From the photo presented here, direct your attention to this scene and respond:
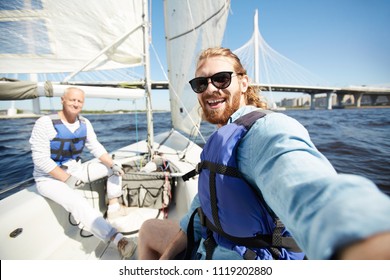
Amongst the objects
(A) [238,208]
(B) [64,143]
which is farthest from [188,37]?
(A) [238,208]

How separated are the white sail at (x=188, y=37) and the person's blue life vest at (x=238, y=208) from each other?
96.5 inches

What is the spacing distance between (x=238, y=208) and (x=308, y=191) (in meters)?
0.40

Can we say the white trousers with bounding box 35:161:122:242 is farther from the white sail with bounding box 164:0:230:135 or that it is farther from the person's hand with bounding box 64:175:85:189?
the white sail with bounding box 164:0:230:135

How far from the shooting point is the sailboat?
185 centimetres

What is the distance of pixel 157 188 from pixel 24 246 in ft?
4.38

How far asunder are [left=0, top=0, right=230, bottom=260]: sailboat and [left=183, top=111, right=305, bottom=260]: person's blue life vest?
120 cm

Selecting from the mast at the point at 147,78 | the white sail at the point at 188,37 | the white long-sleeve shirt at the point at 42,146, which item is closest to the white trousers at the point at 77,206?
the white long-sleeve shirt at the point at 42,146

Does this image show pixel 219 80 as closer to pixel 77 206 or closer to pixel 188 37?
pixel 77 206

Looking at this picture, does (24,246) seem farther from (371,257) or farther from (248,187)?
(371,257)

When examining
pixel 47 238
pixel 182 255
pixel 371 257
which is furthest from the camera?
pixel 47 238

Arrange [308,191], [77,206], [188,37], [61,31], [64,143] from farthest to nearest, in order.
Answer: [188,37]
[61,31]
[64,143]
[77,206]
[308,191]

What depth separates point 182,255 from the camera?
1163 millimetres

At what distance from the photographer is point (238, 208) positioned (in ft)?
2.45

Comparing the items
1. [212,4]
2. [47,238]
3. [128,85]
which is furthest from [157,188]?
[212,4]
